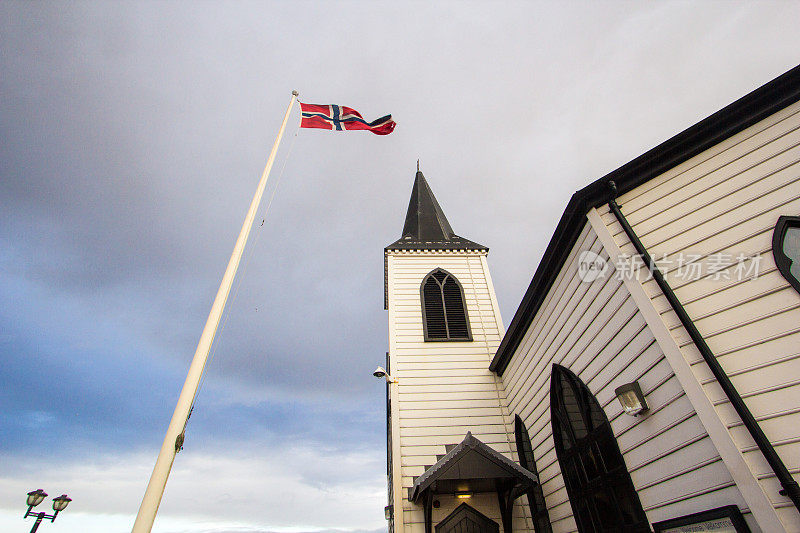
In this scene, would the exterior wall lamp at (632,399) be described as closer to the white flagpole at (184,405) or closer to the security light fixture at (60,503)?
the white flagpole at (184,405)

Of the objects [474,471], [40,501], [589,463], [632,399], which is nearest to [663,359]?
[632,399]

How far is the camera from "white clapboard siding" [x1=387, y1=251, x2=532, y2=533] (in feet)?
26.2

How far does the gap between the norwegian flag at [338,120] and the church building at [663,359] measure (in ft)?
15.9

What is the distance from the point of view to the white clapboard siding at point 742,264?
3.16 meters

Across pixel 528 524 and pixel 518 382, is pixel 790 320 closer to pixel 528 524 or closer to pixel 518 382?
pixel 518 382

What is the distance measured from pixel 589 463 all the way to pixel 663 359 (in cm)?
260

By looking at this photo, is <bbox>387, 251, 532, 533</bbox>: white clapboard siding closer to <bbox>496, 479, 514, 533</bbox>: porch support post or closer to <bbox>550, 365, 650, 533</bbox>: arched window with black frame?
<bbox>496, 479, 514, 533</bbox>: porch support post

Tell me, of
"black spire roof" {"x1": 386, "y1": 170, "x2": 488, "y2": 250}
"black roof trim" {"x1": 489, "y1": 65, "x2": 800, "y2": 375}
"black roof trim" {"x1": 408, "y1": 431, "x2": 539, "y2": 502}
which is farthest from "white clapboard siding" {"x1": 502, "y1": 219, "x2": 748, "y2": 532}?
"black spire roof" {"x1": 386, "y1": 170, "x2": 488, "y2": 250}

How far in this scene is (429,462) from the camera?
8.27m

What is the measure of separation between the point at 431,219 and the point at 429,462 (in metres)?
10.8

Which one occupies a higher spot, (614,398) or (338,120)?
(338,120)

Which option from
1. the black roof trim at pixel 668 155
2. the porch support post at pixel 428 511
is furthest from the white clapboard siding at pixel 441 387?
the black roof trim at pixel 668 155

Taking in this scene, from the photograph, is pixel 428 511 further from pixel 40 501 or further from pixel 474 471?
pixel 40 501

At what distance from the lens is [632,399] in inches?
168
